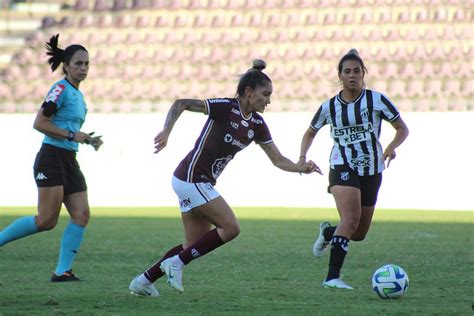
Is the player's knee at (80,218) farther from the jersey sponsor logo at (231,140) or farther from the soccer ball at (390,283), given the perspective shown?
the soccer ball at (390,283)

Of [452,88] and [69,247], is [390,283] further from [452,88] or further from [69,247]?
[452,88]

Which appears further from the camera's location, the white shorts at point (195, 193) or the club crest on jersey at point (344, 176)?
the club crest on jersey at point (344, 176)

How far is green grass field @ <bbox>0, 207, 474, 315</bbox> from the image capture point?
262 inches

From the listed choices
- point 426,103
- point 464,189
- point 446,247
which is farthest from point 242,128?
point 426,103

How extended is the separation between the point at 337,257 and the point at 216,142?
156 centimetres

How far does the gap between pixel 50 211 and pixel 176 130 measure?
12.3 m

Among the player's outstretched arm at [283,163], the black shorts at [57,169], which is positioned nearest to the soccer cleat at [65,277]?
the black shorts at [57,169]

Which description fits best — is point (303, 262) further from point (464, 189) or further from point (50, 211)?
point (464, 189)

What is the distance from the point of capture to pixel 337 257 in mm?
8008

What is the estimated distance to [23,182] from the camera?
20.7 metres

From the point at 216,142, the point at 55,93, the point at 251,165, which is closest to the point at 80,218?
the point at 55,93

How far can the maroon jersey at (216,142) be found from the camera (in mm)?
7168

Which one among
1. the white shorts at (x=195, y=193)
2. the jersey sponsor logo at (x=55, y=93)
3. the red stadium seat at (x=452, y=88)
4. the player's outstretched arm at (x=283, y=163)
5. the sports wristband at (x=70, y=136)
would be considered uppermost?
the red stadium seat at (x=452, y=88)

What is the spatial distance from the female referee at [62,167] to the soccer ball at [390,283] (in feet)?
8.64
